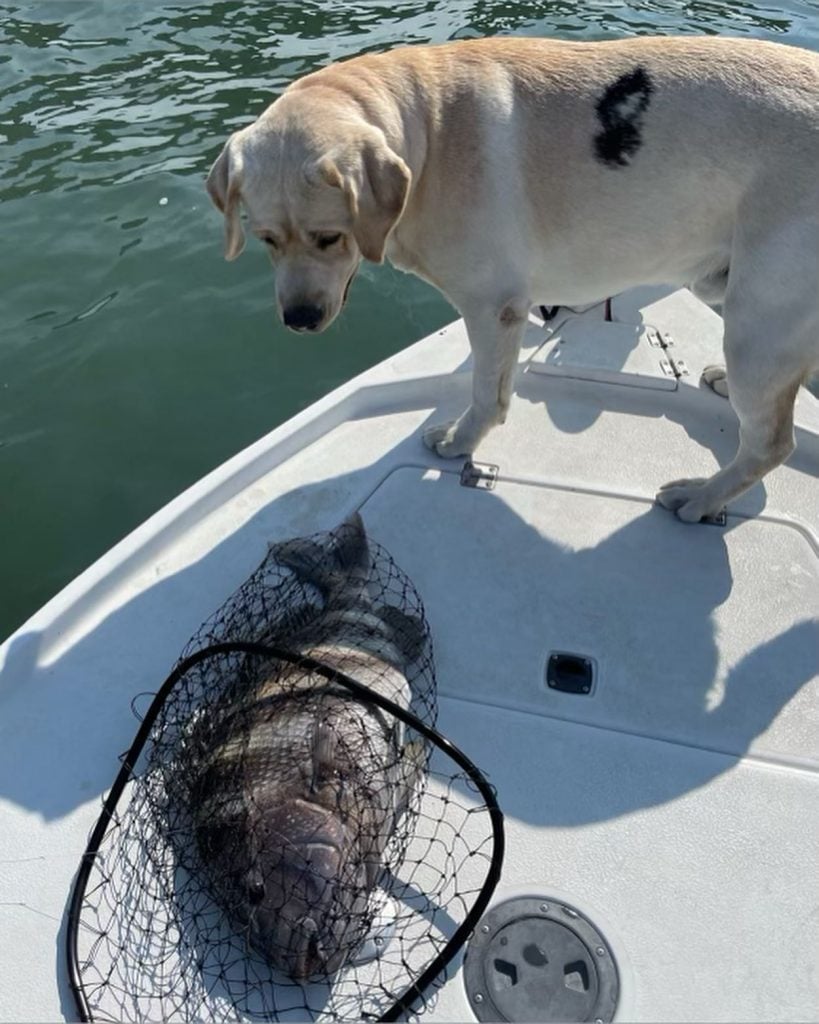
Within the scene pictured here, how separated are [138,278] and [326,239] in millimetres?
3409

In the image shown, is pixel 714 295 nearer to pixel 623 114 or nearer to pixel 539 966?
pixel 623 114

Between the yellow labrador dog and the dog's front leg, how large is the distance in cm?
1

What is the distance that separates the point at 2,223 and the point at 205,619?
4.82 metres

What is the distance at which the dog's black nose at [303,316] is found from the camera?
310 cm

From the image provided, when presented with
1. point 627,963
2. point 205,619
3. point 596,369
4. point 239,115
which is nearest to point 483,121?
point 596,369

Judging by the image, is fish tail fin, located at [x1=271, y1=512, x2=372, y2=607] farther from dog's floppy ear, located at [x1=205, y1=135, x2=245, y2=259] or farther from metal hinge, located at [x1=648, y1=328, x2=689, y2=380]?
metal hinge, located at [x1=648, y1=328, x2=689, y2=380]

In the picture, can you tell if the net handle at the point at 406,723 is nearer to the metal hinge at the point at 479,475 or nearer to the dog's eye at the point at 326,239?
the metal hinge at the point at 479,475

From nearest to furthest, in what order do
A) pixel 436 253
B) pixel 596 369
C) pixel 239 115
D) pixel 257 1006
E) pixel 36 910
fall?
pixel 257 1006
pixel 36 910
pixel 436 253
pixel 596 369
pixel 239 115

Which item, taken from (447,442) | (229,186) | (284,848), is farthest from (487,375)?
(284,848)

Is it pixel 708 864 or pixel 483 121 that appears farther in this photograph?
pixel 483 121

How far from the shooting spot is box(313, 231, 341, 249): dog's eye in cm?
299

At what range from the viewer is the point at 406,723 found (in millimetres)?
2242

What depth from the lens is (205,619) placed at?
3.00 metres

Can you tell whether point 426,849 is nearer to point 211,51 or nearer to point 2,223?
point 2,223
